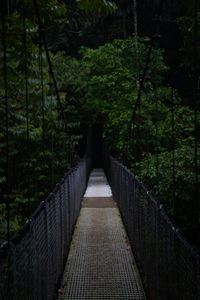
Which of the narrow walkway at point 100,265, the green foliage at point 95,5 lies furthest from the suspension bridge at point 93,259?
the green foliage at point 95,5

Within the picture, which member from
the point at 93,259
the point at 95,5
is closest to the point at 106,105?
the point at 93,259

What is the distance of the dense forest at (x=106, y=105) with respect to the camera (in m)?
2.50

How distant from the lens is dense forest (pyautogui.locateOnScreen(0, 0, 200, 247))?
250 centimetres

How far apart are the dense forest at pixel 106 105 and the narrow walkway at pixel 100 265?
708mm

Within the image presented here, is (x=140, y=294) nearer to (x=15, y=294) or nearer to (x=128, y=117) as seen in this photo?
(x=15, y=294)

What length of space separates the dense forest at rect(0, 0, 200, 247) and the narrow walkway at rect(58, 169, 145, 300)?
71cm

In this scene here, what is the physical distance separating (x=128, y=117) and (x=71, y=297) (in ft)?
17.0

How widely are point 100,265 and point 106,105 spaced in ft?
18.6

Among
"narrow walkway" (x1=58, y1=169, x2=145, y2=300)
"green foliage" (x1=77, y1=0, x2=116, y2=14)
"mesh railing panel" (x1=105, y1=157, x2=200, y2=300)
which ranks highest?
"green foliage" (x1=77, y1=0, x2=116, y2=14)

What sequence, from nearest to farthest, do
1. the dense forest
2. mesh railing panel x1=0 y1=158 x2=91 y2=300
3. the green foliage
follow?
mesh railing panel x1=0 y1=158 x2=91 y2=300
the green foliage
the dense forest

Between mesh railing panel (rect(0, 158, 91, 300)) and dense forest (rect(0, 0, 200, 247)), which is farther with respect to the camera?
dense forest (rect(0, 0, 200, 247))

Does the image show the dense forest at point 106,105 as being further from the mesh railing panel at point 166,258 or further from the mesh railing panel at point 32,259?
the mesh railing panel at point 32,259

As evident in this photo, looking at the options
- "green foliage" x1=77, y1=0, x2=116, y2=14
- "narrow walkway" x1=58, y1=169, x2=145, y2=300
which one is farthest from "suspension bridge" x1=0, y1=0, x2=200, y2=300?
"green foliage" x1=77, y1=0, x2=116, y2=14

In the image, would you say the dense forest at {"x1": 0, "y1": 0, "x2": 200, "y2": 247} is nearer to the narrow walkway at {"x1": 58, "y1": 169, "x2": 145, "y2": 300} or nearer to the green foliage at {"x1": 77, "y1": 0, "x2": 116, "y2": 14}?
the green foliage at {"x1": 77, "y1": 0, "x2": 116, "y2": 14}
